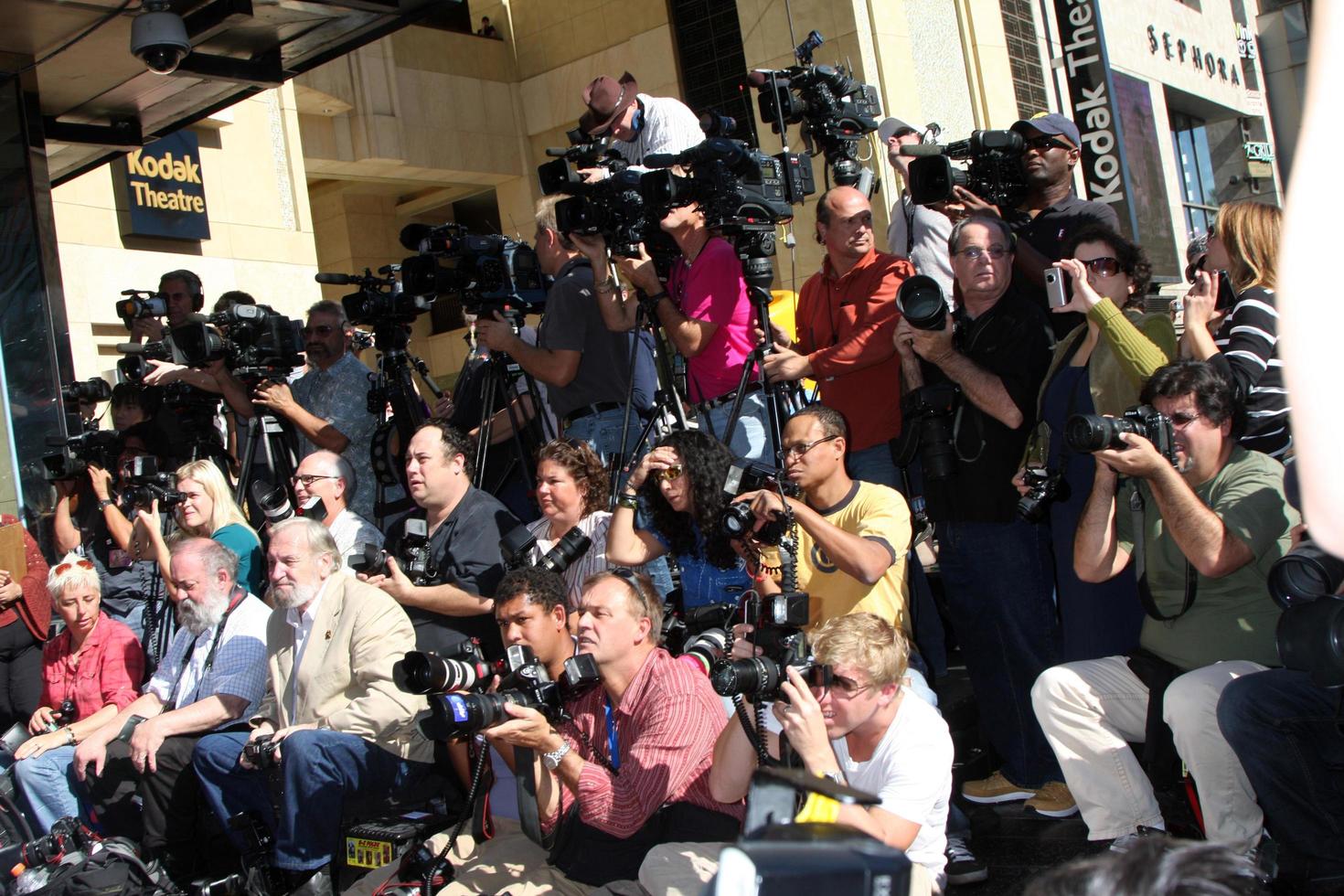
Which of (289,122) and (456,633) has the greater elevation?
(289,122)

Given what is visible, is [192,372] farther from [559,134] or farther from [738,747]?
[559,134]

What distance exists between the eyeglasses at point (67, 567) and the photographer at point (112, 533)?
14.4 inches

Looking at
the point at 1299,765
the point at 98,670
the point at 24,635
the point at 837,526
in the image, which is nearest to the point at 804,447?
the point at 837,526

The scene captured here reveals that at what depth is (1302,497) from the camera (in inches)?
31.9

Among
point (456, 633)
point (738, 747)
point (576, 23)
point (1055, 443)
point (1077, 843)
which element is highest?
point (576, 23)

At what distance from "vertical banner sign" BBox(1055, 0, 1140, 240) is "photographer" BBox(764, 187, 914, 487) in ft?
31.4

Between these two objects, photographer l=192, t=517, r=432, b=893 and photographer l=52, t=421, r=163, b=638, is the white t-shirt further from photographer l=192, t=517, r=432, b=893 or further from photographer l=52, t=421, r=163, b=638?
photographer l=52, t=421, r=163, b=638

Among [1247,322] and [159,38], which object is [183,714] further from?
[1247,322]

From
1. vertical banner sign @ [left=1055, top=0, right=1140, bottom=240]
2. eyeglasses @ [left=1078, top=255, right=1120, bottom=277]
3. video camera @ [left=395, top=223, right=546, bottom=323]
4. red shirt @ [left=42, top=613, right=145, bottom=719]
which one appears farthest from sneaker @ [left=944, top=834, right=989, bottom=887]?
vertical banner sign @ [left=1055, top=0, right=1140, bottom=240]

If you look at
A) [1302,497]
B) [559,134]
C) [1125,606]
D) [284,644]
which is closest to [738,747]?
[1125,606]

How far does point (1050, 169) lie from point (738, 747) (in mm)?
2544

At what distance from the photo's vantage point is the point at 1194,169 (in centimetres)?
1759

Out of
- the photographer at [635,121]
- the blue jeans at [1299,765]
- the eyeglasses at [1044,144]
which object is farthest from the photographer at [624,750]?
the photographer at [635,121]

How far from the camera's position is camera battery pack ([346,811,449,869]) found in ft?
14.4
